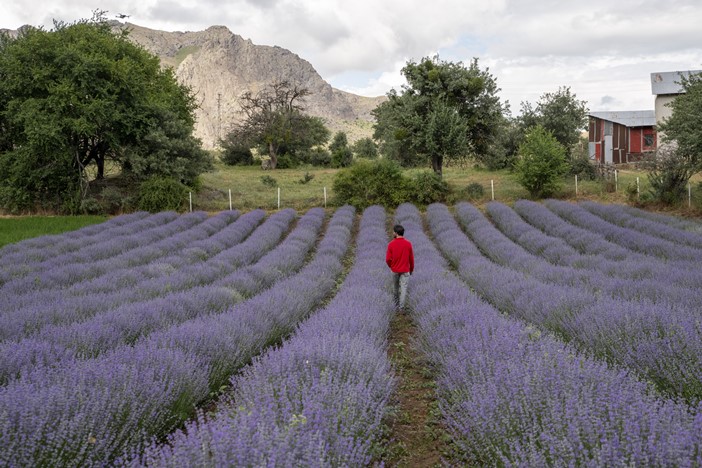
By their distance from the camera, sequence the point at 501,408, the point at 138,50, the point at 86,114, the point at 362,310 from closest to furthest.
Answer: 1. the point at 501,408
2. the point at 362,310
3. the point at 86,114
4. the point at 138,50

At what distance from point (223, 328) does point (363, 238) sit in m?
8.09

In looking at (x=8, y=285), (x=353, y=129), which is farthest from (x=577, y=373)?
(x=353, y=129)

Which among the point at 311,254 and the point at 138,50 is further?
the point at 138,50

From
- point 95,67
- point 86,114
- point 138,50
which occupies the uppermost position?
point 138,50

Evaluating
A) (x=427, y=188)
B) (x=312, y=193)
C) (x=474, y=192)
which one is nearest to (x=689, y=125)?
(x=474, y=192)

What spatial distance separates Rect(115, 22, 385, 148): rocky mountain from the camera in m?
106

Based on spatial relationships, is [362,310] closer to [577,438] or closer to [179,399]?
[179,399]

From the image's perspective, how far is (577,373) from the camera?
114 inches

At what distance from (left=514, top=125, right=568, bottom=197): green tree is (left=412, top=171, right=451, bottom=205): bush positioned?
2.98 m

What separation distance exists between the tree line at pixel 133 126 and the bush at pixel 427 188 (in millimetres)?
1226

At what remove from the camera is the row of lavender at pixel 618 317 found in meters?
3.31

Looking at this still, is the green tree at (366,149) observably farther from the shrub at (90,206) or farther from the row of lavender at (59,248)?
the row of lavender at (59,248)

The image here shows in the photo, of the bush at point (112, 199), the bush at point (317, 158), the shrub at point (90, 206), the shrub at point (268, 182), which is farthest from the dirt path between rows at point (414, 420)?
the bush at point (317, 158)

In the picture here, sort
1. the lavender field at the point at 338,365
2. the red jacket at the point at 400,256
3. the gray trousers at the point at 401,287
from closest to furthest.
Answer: the lavender field at the point at 338,365 → the red jacket at the point at 400,256 → the gray trousers at the point at 401,287
